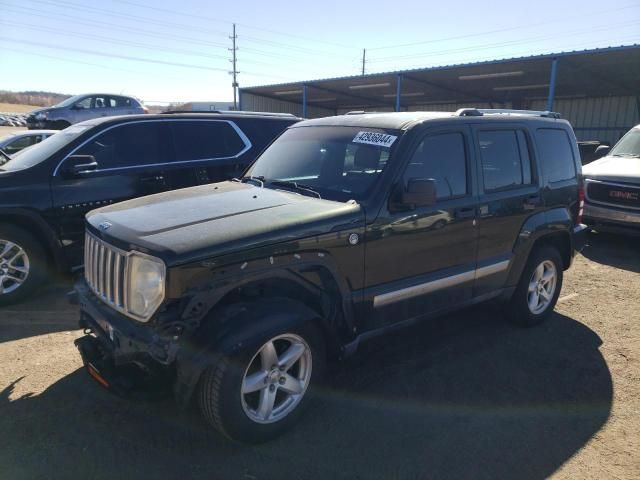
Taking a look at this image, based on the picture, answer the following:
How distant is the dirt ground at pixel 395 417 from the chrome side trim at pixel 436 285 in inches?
26.9

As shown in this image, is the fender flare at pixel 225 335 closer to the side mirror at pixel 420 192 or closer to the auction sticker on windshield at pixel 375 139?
the side mirror at pixel 420 192

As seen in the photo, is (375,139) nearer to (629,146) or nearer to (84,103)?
(629,146)

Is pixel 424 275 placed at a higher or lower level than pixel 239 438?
higher

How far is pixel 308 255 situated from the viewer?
3.00 meters

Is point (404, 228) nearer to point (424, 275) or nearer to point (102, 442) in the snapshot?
point (424, 275)

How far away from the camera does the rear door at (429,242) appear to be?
3414 millimetres

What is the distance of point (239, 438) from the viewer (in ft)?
9.27

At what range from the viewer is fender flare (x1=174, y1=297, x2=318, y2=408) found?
257 centimetres

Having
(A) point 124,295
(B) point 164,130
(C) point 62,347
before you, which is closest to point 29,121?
(B) point 164,130

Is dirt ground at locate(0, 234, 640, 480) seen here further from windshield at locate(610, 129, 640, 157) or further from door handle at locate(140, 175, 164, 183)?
windshield at locate(610, 129, 640, 157)

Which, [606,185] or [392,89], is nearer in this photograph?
[606,185]

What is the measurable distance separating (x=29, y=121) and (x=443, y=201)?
17997 millimetres

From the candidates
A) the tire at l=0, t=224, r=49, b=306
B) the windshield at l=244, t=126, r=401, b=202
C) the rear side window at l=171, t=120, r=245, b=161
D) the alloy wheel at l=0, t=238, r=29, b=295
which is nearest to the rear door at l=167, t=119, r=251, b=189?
the rear side window at l=171, t=120, r=245, b=161

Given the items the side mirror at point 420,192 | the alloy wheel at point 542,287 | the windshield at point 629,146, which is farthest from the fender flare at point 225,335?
the windshield at point 629,146
